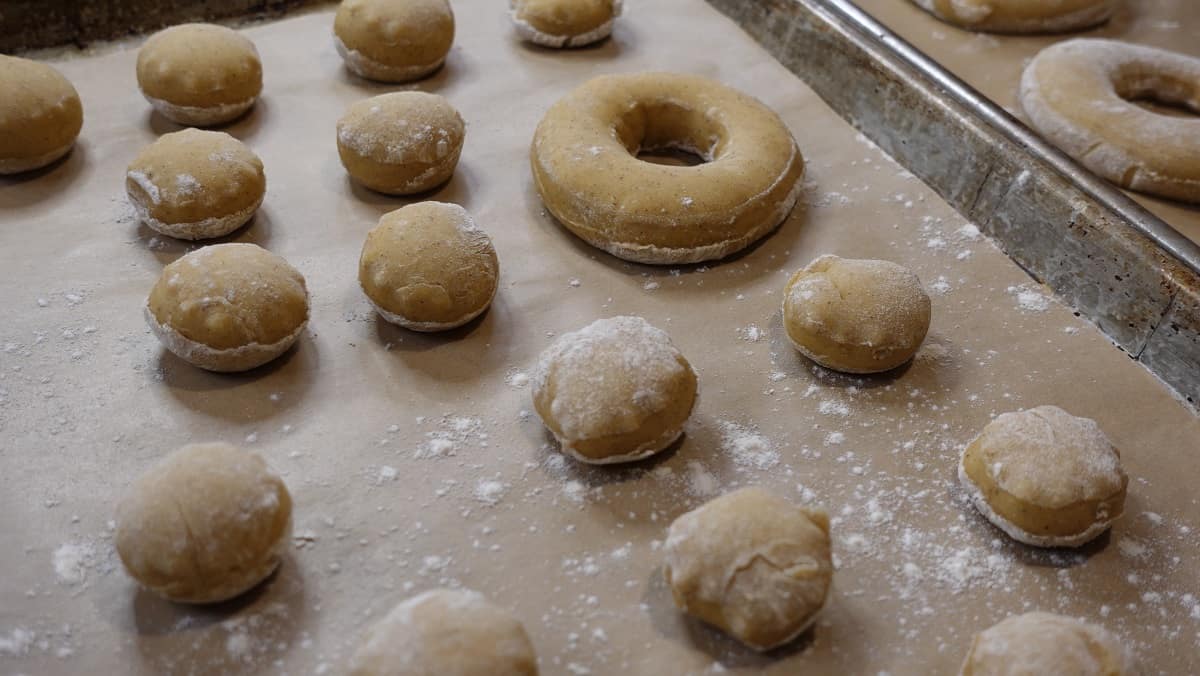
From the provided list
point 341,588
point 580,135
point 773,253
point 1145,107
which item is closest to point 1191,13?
point 1145,107

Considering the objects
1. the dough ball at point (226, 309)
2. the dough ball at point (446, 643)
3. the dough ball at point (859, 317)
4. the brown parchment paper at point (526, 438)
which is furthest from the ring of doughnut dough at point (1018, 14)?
the dough ball at point (446, 643)

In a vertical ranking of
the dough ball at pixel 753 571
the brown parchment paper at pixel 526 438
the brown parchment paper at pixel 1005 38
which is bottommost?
the brown parchment paper at pixel 526 438

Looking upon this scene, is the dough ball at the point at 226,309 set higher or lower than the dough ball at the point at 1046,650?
lower

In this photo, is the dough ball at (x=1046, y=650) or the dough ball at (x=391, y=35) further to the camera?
the dough ball at (x=391, y=35)

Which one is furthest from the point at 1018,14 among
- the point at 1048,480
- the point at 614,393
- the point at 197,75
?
the point at 197,75

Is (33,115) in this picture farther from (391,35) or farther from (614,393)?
(614,393)

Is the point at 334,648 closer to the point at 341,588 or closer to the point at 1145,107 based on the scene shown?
the point at 341,588

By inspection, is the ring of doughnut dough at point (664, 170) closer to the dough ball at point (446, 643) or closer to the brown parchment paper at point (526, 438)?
the brown parchment paper at point (526, 438)

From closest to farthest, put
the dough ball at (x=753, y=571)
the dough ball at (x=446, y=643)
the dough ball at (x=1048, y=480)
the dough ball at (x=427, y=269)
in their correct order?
the dough ball at (x=446, y=643) → the dough ball at (x=753, y=571) → the dough ball at (x=1048, y=480) → the dough ball at (x=427, y=269)
